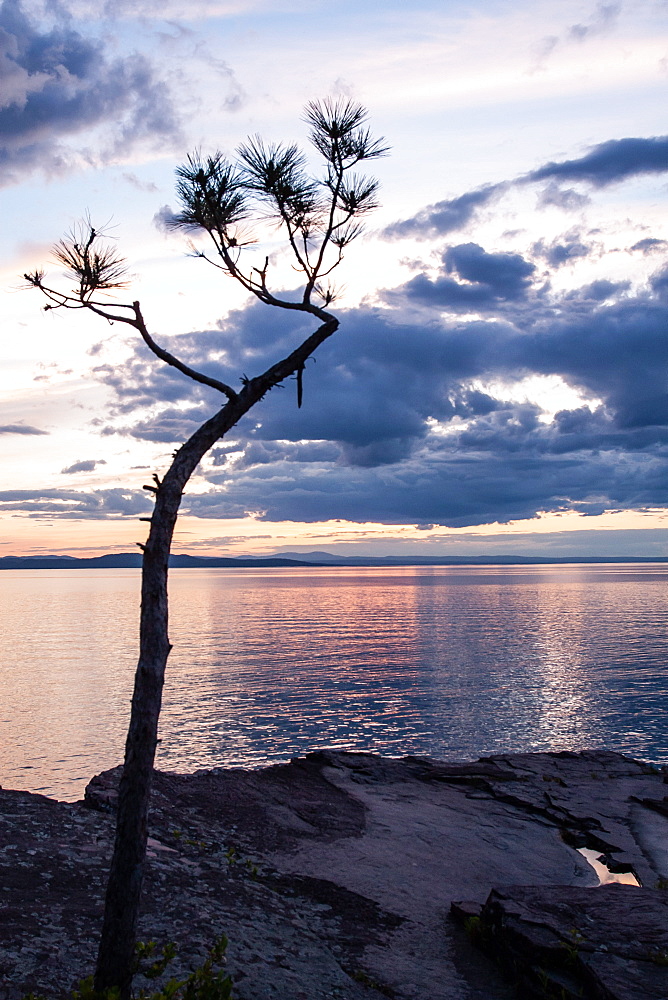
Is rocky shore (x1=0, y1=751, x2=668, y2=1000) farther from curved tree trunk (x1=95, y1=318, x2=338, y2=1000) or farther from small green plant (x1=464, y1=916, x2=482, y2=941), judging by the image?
curved tree trunk (x1=95, y1=318, x2=338, y2=1000)

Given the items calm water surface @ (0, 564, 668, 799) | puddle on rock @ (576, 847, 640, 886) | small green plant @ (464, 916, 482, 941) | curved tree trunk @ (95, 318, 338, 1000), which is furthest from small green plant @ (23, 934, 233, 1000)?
calm water surface @ (0, 564, 668, 799)

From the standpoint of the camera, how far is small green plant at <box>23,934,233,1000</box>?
28.0 ft

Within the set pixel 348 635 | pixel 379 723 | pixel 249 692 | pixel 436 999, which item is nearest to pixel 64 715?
pixel 249 692

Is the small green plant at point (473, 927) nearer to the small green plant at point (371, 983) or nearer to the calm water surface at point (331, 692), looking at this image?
the small green plant at point (371, 983)

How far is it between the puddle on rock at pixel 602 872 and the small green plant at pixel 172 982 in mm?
11681

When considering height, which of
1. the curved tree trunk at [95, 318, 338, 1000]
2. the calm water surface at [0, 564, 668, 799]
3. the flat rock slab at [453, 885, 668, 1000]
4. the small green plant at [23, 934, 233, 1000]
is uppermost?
the curved tree trunk at [95, 318, 338, 1000]

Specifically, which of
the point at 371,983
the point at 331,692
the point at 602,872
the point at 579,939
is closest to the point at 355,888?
the point at 371,983

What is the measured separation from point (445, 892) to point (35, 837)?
9.03 m

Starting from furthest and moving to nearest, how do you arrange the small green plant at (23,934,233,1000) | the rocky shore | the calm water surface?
the calm water surface → the rocky shore → the small green plant at (23,934,233,1000)

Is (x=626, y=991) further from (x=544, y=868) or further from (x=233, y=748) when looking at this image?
(x=233, y=748)

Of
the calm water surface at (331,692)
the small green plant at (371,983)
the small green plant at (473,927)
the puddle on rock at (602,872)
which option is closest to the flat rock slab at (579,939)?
the small green plant at (473,927)

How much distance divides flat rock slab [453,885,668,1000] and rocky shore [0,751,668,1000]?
33 mm

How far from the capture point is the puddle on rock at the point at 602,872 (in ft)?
60.1

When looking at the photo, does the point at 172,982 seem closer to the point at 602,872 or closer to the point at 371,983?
the point at 371,983
